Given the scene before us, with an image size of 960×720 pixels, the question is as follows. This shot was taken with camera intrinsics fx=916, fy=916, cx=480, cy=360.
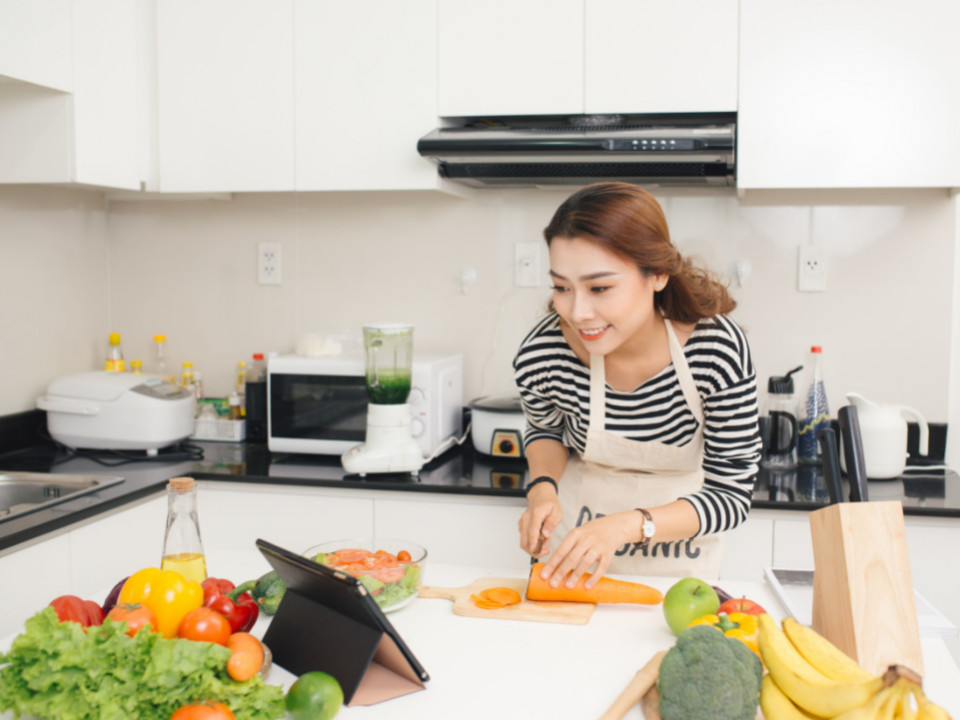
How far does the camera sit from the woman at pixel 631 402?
144 cm

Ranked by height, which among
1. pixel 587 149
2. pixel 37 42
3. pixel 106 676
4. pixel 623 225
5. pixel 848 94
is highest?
pixel 37 42

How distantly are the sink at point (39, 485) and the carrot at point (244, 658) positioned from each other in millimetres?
1374

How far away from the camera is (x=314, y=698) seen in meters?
0.97

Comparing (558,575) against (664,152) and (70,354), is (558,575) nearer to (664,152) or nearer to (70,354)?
(664,152)

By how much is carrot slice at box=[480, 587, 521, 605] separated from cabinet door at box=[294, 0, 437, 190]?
1.35 meters

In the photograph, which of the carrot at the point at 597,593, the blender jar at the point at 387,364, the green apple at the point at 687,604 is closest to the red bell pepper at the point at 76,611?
the carrot at the point at 597,593

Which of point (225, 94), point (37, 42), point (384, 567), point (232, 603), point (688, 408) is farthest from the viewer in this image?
point (225, 94)

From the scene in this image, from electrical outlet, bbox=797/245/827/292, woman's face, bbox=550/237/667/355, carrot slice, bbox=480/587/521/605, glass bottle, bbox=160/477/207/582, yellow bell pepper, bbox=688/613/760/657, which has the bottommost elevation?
carrot slice, bbox=480/587/521/605

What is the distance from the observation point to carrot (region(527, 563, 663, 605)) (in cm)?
133

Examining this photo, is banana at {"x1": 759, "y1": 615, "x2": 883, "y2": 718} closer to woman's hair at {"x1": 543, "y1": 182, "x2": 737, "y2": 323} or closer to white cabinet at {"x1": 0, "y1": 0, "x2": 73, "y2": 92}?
woman's hair at {"x1": 543, "y1": 182, "x2": 737, "y2": 323}

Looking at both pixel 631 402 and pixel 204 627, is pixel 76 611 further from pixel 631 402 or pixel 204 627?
pixel 631 402

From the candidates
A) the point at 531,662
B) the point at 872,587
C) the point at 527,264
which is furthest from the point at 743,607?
the point at 527,264

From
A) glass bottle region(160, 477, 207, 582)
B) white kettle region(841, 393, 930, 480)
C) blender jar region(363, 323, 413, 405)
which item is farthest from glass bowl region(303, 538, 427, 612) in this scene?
white kettle region(841, 393, 930, 480)

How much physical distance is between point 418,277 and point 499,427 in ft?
1.94
